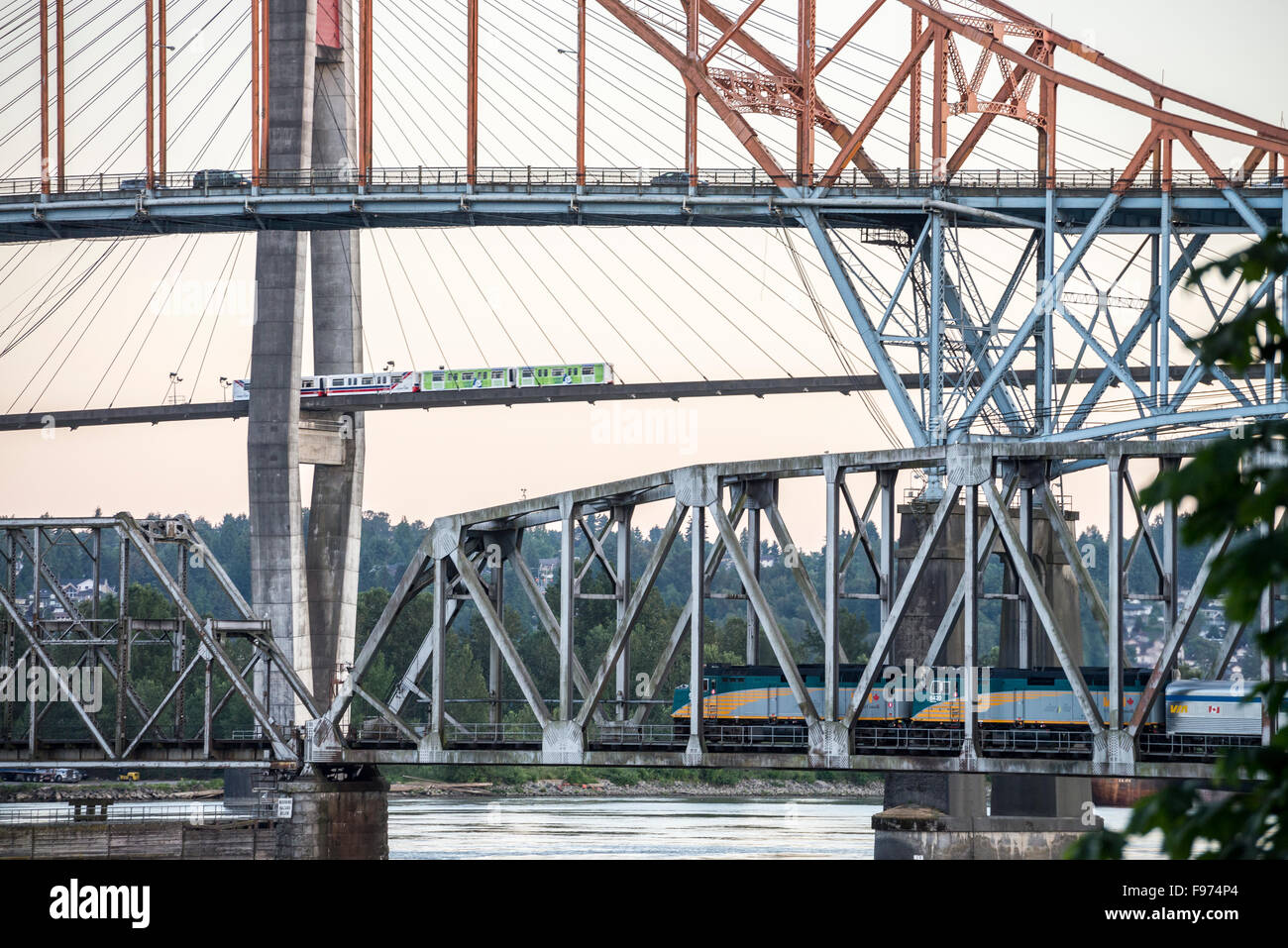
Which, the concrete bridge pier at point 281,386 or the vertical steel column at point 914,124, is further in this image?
the concrete bridge pier at point 281,386

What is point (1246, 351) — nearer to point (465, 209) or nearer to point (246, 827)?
point (246, 827)

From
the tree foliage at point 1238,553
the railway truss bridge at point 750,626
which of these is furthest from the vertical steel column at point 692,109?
the tree foliage at point 1238,553

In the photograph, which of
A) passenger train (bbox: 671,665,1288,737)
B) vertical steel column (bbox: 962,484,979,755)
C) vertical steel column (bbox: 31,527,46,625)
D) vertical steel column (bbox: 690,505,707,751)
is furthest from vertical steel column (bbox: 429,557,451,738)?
vertical steel column (bbox: 962,484,979,755)

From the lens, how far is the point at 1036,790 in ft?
239

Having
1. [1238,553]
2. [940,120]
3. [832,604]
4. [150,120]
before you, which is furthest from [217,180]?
[1238,553]

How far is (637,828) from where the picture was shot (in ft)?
322

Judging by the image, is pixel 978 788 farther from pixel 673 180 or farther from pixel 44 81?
pixel 44 81

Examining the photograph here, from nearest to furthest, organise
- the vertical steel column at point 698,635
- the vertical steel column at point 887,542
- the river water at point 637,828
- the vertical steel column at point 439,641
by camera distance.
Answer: the vertical steel column at point 698,635 → the vertical steel column at point 887,542 → the vertical steel column at point 439,641 → the river water at point 637,828

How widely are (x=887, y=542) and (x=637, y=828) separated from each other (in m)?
38.9

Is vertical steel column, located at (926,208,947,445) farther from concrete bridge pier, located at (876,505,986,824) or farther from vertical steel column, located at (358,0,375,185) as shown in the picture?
vertical steel column, located at (358,0,375,185)

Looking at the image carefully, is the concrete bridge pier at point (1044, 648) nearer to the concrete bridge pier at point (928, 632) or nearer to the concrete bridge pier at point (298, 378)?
the concrete bridge pier at point (928, 632)

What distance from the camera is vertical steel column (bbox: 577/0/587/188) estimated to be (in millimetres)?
83631

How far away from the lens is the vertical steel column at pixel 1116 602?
2090 inches

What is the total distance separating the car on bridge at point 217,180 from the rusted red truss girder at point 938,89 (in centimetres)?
1857
